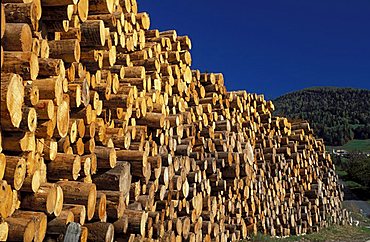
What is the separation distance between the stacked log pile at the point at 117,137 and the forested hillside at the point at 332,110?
1417 inches

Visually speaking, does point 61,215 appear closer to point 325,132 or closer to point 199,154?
point 199,154

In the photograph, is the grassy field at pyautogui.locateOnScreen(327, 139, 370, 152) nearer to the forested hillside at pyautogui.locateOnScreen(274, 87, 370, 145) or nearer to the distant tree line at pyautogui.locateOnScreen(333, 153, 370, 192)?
the forested hillside at pyautogui.locateOnScreen(274, 87, 370, 145)

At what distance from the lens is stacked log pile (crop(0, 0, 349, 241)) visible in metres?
3.65

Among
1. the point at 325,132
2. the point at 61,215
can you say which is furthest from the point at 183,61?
the point at 325,132

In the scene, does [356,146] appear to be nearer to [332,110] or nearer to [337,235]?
[332,110]

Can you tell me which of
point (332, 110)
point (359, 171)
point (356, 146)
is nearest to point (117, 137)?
point (359, 171)

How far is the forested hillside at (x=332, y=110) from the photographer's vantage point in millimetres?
49312

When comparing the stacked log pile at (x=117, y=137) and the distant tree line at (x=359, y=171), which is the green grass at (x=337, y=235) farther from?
the distant tree line at (x=359, y=171)

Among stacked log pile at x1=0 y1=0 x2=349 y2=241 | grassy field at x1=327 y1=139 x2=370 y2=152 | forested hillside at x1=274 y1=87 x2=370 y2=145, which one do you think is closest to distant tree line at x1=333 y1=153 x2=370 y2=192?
grassy field at x1=327 y1=139 x2=370 y2=152

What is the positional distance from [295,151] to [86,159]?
8879 mm

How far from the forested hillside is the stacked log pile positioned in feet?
118

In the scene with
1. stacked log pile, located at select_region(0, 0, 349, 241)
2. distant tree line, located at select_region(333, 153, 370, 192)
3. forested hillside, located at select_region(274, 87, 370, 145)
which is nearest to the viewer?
stacked log pile, located at select_region(0, 0, 349, 241)

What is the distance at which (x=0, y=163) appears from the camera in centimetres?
338

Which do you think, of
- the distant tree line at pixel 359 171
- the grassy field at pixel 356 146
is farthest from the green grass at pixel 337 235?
the grassy field at pixel 356 146
